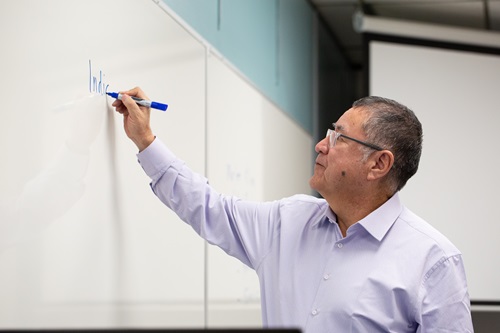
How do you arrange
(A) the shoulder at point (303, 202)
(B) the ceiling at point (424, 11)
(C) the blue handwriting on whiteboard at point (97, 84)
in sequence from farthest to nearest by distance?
(B) the ceiling at point (424, 11) < (A) the shoulder at point (303, 202) < (C) the blue handwriting on whiteboard at point (97, 84)

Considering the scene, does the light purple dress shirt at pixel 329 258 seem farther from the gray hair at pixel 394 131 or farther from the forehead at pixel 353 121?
the forehead at pixel 353 121

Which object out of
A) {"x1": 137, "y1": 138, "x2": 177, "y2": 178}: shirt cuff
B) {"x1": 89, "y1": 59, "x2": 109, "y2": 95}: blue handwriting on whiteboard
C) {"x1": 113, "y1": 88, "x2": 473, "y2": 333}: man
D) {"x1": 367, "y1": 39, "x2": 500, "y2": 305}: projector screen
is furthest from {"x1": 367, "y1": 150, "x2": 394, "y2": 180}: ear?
{"x1": 367, "y1": 39, "x2": 500, "y2": 305}: projector screen

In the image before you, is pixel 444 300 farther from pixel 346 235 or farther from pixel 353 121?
pixel 353 121

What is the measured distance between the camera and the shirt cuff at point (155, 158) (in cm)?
164

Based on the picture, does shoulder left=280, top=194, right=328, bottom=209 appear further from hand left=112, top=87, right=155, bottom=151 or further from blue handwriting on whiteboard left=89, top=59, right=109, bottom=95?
blue handwriting on whiteboard left=89, top=59, right=109, bottom=95

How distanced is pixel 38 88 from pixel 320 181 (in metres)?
0.66

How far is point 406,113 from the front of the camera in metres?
1.75

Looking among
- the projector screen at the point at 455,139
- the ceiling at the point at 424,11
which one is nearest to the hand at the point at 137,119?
the projector screen at the point at 455,139

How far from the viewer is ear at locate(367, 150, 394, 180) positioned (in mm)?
1734

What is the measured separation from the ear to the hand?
1.59ft

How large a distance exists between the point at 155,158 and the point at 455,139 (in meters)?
2.58

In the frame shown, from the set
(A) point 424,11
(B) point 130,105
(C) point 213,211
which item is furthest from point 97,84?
(A) point 424,11

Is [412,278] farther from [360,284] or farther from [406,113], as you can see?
[406,113]

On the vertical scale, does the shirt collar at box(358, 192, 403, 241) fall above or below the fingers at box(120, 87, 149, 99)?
below
